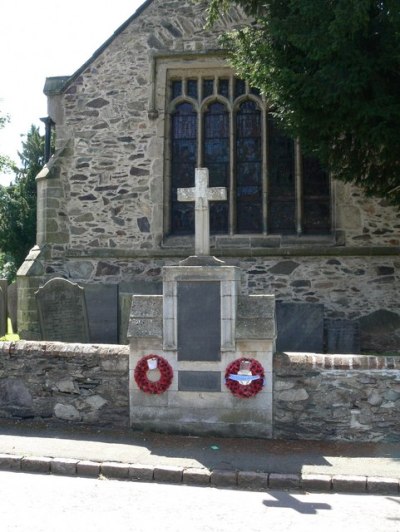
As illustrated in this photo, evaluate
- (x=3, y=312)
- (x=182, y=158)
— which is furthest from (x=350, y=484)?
(x=3, y=312)

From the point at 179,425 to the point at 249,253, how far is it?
6648mm

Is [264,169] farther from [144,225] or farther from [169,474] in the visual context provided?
[169,474]

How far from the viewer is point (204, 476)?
6.06 m

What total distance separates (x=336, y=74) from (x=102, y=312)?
720 centimetres

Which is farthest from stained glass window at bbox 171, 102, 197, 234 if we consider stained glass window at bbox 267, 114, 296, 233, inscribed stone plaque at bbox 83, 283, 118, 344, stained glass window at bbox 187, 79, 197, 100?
inscribed stone plaque at bbox 83, 283, 118, 344

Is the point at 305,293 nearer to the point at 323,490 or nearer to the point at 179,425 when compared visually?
the point at 179,425

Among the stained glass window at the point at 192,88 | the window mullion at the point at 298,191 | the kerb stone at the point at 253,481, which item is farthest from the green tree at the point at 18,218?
the kerb stone at the point at 253,481

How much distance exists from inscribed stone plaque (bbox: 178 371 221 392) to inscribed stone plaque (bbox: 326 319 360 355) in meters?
A: 5.51

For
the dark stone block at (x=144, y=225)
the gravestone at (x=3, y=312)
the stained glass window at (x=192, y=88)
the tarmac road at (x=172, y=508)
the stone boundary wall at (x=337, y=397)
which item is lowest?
the tarmac road at (x=172, y=508)

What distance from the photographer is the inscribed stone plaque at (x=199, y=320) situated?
742 cm

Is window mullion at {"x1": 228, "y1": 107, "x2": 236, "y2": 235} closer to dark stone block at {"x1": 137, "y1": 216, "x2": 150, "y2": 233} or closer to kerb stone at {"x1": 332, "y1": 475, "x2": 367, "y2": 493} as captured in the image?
dark stone block at {"x1": 137, "y1": 216, "x2": 150, "y2": 233}

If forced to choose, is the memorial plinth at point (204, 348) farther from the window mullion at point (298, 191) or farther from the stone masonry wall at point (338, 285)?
the window mullion at point (298, 191)

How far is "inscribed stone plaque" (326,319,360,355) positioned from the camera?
12305mm

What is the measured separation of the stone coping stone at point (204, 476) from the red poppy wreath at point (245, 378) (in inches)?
48.6
